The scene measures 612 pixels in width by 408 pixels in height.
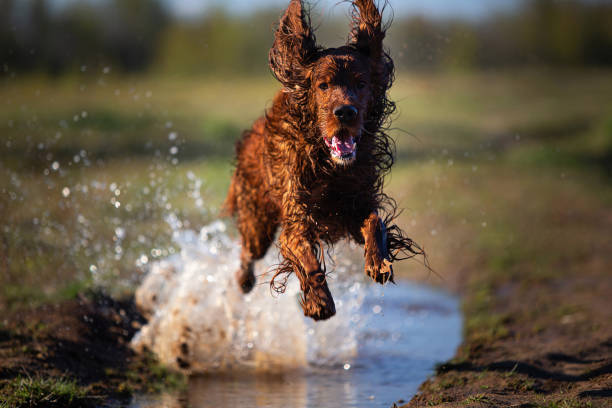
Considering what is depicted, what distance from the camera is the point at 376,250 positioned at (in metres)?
4.33

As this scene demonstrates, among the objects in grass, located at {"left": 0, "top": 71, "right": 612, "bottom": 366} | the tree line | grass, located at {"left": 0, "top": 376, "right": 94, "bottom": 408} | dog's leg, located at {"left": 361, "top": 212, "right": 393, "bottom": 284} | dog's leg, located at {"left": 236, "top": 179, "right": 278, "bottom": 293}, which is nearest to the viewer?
dog's leg, located at {"left": 361, "top": 212, "right": 393, "bottom": 284}

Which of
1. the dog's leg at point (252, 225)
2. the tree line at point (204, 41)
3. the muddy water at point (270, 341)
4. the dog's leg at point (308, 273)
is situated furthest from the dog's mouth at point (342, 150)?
the tree line at point (204, 41)

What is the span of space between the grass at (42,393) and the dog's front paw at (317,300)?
1.80 metres

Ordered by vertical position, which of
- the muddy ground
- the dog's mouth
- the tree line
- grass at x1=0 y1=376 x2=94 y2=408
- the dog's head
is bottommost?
grass at x1=0 y1=376 x2=94 y2=408

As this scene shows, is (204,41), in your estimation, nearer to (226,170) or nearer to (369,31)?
(226,170)

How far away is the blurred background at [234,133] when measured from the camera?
9055 mm

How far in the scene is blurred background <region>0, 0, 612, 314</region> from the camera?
9.05 m

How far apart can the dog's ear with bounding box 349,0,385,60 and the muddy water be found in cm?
178

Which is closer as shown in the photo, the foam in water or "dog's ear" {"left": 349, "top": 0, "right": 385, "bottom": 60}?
"dog's ear" {"left": 349, "top": 0, "right": 385, "bottom": 60}

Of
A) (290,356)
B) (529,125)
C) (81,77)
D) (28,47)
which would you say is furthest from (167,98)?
(290,356)

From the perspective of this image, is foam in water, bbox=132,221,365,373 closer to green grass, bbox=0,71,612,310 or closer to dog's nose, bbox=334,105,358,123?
green grass, bbox=0,71,612,310

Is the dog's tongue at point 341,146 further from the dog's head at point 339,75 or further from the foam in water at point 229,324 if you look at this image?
the foam in water at point 229,324

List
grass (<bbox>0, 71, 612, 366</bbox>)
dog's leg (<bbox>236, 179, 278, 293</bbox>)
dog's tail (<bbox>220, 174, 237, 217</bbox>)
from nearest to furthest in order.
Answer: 1. dog's leg (<bbox>236, 179, 278, 293</bbox>)
2. dog's tail (<bbox>220, 174, 237, 217</bbox>)
3. grass (<bbox>0, 71, 612, 366</bbox>)

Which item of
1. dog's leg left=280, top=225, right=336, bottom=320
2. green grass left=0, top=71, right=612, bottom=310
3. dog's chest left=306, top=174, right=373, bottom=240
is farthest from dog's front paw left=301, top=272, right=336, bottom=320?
green grass left=0, top=71, right=612, bottom=310
